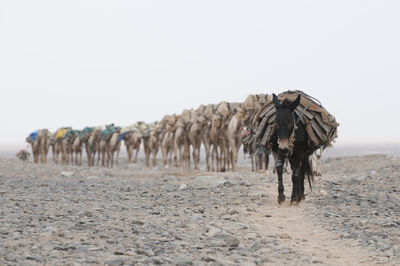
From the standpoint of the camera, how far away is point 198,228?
717 centimetres

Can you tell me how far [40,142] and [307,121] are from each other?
3908cm

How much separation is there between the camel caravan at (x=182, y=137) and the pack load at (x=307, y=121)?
360mm

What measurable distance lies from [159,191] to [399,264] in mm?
7557

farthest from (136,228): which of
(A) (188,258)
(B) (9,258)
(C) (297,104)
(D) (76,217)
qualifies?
(C) (297,104)

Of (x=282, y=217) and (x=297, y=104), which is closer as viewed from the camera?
(x=282, y=217)

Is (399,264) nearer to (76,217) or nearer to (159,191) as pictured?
(76,217)

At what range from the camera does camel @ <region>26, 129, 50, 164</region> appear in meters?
44.8

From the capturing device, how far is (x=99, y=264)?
493 centimetres

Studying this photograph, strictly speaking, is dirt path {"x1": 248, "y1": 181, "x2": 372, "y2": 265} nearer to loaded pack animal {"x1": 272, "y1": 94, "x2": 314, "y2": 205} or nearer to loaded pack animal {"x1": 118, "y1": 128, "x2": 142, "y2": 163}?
loaded pack animal {"x1": 272, "y1": 94, "x2": 314, "y2": 205}

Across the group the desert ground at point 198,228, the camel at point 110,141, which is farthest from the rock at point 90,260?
the camel at point 110,141

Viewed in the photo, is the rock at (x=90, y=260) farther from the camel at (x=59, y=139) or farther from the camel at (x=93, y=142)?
the camel at (x=59, y=139)

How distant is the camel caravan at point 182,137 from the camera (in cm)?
2031

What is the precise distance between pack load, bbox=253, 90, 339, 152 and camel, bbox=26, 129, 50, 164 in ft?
123

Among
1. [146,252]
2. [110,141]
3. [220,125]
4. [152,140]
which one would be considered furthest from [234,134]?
[110,141]
